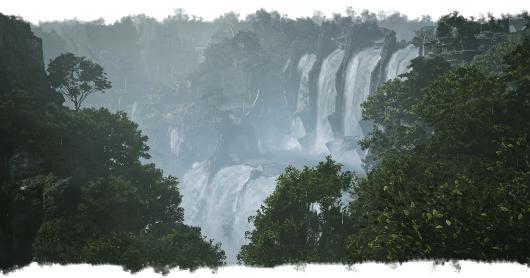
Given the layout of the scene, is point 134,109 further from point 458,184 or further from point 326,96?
point 458,184

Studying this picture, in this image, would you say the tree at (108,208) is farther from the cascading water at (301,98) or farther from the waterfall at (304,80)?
the cascading water at (301,98)

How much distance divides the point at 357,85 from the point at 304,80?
25836 mm

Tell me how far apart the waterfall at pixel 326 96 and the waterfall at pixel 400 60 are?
62.9 ft

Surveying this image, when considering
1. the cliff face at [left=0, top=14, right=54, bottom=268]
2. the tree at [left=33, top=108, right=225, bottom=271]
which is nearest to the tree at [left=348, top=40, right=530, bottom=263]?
the tree at [left=33, top=108, right=225, bottom=271]

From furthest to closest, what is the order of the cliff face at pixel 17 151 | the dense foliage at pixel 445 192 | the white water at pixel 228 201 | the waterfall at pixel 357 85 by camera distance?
the white water at pixel 228 201, the waterfall at pixel 357 85, the cliff face at pixel 17 151, the dense foliage at pixel 445 192

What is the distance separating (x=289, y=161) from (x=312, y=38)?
32.2m

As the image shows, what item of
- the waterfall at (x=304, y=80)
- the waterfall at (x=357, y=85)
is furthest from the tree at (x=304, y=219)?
the waterfall at (x=304, y=80)

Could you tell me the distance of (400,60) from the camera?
3155 inches

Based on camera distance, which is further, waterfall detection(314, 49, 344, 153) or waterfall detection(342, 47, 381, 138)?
waterfall detection(314, 49, 344, 153)

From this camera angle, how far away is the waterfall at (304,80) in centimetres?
11344

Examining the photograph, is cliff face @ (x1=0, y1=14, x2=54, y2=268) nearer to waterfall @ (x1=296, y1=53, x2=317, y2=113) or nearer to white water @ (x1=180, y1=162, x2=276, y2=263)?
white water @ (x1=180, y1=162, x2=276, y2=263)

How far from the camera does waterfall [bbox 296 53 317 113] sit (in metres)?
113

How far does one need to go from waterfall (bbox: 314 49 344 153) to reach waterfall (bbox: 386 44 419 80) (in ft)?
62.9

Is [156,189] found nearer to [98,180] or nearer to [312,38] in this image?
[98,180]
